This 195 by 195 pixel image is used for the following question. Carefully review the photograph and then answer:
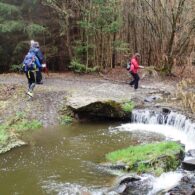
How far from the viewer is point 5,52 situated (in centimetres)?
1991

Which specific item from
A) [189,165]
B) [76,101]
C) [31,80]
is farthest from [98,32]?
[189,165]

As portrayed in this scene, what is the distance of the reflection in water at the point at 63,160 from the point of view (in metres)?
8.34

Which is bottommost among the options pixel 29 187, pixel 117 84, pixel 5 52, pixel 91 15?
pixel 29 187

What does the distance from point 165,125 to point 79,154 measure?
157 inches

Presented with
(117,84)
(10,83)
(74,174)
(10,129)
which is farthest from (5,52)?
(74,174)

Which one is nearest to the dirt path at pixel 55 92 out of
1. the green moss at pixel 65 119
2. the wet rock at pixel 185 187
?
the green moss at pixel 65 119

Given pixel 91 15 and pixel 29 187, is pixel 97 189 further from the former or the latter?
pixel 91 15

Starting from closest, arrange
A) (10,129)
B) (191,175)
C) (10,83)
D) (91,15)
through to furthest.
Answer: (191,175) < (10,129) < (10,83) < (91,15)

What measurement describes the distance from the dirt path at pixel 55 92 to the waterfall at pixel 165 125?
1119mm

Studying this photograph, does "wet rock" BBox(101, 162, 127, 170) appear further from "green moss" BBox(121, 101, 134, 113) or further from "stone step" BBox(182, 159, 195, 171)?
"green moss" BBox(121, 101, 134, 113)

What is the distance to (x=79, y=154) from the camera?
33.6 ft

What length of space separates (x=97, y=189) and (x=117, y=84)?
10.0m

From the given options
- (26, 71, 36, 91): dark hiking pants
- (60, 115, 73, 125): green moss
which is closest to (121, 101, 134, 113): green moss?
(60, 115, 73, 125): green moss

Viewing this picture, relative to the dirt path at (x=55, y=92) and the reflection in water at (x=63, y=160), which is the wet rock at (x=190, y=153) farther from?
the dirt path at (x=55, y=92)
